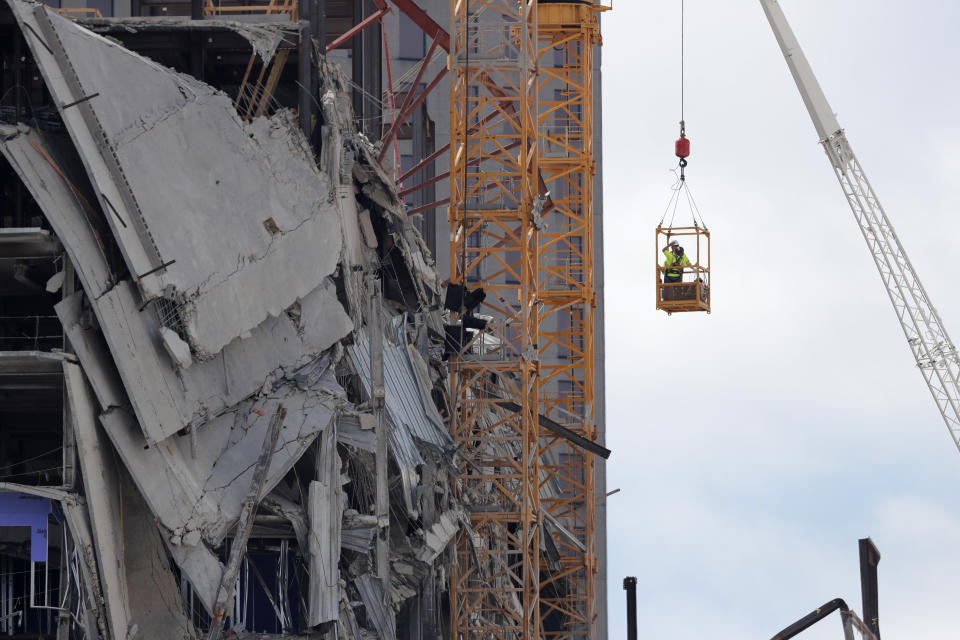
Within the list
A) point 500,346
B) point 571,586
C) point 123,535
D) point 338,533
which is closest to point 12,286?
point 123,535

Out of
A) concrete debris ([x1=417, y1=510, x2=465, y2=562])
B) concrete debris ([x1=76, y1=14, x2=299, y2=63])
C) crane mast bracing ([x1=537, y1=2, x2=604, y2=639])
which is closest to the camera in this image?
concrete debris ([x1=76, y1=14, x2=299, y2=63])

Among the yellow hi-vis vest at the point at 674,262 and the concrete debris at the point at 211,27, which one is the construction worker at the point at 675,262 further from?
the concrete debris at the point at 211,27

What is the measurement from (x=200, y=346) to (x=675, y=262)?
33323 mm

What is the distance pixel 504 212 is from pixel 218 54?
16.0 meters

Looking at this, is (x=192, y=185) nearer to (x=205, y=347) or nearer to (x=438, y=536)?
(x=205, y=347)

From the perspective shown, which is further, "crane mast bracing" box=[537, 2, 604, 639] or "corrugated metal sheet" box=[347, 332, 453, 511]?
"crane mast bracing" box=[537, 2, 604, 639]

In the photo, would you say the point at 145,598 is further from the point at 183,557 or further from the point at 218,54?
the point at 218,54

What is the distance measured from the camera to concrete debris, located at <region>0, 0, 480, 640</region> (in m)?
29.6

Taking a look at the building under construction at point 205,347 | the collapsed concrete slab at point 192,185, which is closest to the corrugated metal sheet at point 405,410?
the building under construction at point 205,347

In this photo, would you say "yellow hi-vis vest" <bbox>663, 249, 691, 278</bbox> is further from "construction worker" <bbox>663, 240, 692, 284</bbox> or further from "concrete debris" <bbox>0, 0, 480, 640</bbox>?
"concrete debris" <bbox>0, 0, 480, 640</bbox>

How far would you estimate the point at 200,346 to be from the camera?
3047 centimetres

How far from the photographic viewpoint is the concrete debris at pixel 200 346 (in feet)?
97.2

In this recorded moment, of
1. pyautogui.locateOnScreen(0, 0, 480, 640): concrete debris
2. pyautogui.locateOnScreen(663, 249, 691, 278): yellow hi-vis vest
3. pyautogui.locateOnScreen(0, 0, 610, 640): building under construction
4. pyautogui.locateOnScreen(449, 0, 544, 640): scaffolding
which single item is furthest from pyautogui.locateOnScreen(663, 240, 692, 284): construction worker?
pyautogui.locateOnScreen(0, 0, 480, 640): concrete debris

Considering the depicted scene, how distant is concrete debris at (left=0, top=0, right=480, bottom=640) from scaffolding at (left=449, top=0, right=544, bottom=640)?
37.9ft
